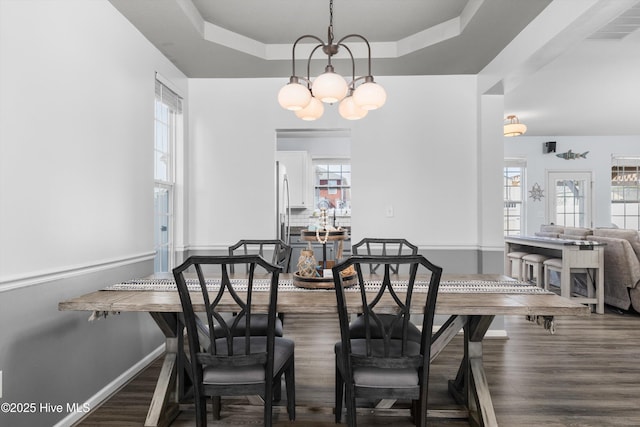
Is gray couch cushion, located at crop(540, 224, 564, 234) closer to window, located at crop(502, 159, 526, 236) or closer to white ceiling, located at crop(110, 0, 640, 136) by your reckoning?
window, located at crop(502, 159, 526, 236)

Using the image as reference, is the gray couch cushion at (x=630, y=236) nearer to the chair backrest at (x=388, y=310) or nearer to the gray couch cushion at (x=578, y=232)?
the gray couch cushion at (x=578, y=232)

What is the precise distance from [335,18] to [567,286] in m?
3.94

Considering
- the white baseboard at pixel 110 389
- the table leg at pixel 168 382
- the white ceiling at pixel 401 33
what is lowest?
the white baseboard at pixel 110 389

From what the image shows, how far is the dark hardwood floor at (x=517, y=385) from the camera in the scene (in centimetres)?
220

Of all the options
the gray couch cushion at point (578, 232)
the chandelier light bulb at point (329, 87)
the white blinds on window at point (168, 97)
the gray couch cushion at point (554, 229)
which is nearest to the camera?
the chandelier light bulb at point (329, 87)

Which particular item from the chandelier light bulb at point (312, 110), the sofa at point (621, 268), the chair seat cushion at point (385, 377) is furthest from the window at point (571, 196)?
the chair seat cushion at point (385, 377)

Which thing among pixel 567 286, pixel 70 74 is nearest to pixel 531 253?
pixel 567 286

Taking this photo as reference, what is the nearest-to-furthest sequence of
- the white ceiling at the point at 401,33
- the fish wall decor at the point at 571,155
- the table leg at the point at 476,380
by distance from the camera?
the table leg at the point at 476,380 < the white ceiling at the point at 401,33 < the fish wall decor at the point at 571,155

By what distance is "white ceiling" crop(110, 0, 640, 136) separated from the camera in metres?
2.54

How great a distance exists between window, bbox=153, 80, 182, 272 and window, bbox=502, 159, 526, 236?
6.47 m

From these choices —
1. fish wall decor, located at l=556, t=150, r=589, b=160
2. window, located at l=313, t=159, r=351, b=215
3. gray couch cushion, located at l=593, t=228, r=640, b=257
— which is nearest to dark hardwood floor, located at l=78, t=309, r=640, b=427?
gray couch cushion, located at l=593, t=228, r=640, b=257

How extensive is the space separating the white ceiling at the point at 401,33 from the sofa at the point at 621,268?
1897 mm

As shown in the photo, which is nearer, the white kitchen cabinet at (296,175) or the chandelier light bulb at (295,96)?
the chandelier light bulb at (295,96)

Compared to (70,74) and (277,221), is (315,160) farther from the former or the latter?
(70,74)
